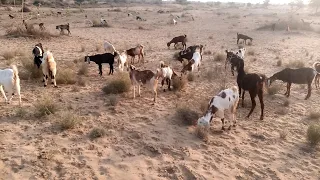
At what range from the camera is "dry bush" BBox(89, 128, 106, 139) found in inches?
293

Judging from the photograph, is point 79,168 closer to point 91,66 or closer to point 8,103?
point 8,103

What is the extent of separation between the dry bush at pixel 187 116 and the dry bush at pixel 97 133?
2.36 m

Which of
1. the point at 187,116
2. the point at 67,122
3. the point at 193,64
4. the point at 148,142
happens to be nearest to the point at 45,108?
the point at 67,122

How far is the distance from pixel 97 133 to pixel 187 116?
8.73ft

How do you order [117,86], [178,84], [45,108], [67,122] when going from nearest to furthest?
1. [67,122]
2. [45,108]
3. [117,86]
4. [178,84]

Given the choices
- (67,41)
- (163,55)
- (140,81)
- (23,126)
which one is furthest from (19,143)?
(67,41)

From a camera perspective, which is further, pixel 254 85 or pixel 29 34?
pixel 29 34

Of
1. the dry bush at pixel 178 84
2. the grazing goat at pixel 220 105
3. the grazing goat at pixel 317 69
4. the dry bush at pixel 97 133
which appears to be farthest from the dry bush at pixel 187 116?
the grazing goat at pixel 317 69

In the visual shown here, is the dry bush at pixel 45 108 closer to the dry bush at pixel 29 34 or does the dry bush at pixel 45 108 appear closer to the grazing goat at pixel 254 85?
the grazing goat at pixel 254 85

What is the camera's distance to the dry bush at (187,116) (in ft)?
28.3

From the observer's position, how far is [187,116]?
8.74 meters

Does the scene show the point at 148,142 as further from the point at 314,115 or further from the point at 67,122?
the point at 314,115

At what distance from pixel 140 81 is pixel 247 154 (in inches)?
173

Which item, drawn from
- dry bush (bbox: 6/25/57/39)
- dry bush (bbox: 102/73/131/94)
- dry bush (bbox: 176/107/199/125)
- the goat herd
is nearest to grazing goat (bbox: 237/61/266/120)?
the goat herd
